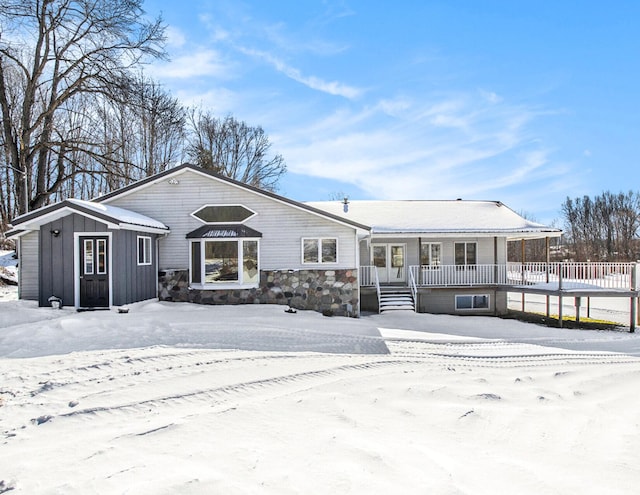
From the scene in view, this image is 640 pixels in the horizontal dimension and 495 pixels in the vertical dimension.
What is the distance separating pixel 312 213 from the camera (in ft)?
46.2

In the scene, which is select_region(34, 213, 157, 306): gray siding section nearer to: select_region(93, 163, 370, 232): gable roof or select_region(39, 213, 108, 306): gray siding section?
select_region(39, 213, 108, 306): gray siding section

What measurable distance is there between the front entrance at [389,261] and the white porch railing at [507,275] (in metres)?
0.82

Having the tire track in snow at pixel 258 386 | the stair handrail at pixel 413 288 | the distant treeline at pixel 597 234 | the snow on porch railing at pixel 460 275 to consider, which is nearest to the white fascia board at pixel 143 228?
the tire track in snow at pixel 258 386

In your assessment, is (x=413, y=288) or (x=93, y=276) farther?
(x=413, y=288)

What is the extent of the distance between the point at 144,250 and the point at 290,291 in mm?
4651

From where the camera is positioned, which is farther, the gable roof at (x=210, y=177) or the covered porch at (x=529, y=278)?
the covered porch at (x=529, y=278)

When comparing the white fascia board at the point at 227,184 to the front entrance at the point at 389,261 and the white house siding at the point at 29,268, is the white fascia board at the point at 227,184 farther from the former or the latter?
the front entrance at the point at 389,261

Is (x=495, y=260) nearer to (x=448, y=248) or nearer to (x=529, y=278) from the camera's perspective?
(x=529, y=278)

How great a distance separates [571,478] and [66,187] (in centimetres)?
3413

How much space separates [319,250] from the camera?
46.5ft

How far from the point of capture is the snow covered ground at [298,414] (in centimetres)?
362

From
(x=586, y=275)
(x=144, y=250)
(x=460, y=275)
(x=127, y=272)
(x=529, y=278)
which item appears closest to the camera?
(x=127, y=272)

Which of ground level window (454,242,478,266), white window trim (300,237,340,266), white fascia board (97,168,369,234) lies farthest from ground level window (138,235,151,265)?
ground level window (454,242,478,266)

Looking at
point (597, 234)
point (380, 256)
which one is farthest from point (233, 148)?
point (597, 234)
